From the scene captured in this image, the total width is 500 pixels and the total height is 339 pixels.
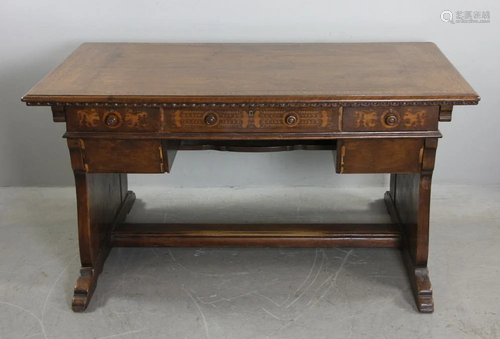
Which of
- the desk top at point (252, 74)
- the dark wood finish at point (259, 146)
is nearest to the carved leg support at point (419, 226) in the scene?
the desk top at point (252, 74)

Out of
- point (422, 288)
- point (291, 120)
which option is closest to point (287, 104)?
point (291, 120)

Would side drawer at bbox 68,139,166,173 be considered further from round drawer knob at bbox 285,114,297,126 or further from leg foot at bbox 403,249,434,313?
leg foot at bbox 403,249,434,313

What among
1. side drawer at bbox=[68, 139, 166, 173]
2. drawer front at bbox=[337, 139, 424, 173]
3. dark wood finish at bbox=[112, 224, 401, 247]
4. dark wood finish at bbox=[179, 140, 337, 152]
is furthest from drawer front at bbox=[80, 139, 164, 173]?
drawer front at bbox=[337, 139, 424, 173]

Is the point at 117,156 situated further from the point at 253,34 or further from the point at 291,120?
the point at 253,34

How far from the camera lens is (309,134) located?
114 inches

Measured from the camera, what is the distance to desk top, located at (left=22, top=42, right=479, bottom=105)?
9.30ft

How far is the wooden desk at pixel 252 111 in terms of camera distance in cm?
284

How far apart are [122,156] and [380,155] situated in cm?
105

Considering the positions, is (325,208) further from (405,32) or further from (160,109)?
→ (160,109)

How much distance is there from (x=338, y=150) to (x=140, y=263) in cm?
113

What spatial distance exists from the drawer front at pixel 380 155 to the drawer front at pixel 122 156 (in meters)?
0.75

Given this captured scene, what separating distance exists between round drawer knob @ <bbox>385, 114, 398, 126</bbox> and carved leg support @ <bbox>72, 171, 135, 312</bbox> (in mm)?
1266

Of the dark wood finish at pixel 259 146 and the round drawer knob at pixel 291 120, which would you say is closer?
the round drawer knob at pixel 291 120

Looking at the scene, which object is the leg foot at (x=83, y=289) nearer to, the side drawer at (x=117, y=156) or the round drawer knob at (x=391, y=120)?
the side drawer at (x=117, y=156)
